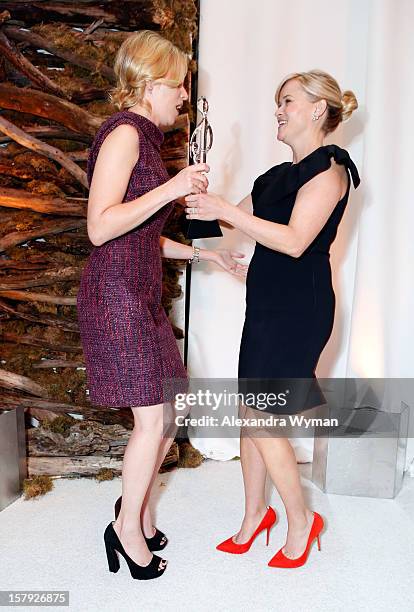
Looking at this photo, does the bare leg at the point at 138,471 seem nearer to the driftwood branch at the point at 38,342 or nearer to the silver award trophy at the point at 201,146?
the silver award trophy at the point at 201,146

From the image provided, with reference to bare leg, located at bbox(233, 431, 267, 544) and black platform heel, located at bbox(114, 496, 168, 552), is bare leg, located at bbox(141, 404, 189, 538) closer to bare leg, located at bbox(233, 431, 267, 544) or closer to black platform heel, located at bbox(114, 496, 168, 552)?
black platform heel, located at bbox(114, 496, 168, 552)

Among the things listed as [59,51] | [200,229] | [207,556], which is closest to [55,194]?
[59,51]

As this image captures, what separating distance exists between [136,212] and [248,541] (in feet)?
4.13

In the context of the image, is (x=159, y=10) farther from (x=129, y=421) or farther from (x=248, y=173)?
(x=129, y=421)

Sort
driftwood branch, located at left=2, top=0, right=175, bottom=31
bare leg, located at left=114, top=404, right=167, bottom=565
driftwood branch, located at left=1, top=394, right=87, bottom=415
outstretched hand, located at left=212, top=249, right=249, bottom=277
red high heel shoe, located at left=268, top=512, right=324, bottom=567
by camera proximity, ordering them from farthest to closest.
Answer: driftwood branch, located at left=1, top=394, right=87, bottom=415, driftwood branch, located at left=2, top=0, right=175, bottom=31, outstretched hand, located at left=212, top=249, right=249, bottom=277, red high heel shoe, located at left=268, top=512, right=324, bottom=567, bare leg, located at left=114, top=404, right=167, bottom=565

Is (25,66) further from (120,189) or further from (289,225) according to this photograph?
(289,225)

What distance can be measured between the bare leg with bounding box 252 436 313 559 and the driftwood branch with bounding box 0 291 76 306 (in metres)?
1.13

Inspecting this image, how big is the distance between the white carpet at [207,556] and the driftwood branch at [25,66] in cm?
170

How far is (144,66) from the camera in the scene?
6.44 feet

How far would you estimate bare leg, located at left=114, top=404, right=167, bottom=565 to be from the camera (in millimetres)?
2078

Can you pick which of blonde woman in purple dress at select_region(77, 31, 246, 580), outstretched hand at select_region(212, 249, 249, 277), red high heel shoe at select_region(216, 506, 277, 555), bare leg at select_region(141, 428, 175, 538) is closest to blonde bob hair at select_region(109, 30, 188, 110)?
blonde woman in purple dress at select_region(77, 31, 246, 580)

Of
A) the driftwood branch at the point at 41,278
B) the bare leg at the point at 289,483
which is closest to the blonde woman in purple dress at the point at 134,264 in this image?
the bare leg at the point at 289,483

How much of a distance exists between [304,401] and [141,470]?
0.59 metres

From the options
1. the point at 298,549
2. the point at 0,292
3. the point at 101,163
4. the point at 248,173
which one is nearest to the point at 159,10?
the point at 248,173
